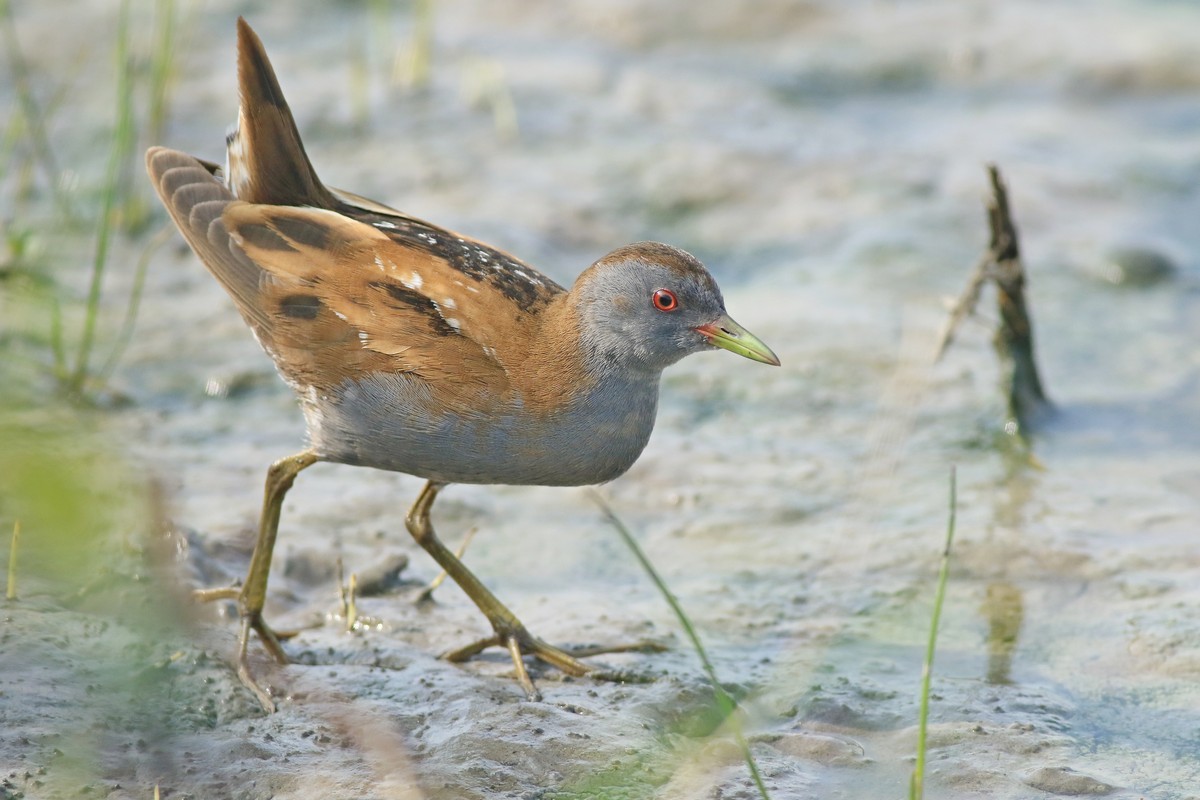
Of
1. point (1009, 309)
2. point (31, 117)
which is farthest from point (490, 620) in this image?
point (31, 117)

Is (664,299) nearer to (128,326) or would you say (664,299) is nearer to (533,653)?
(533,653)

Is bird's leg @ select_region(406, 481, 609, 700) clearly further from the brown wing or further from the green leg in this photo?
the brown wing

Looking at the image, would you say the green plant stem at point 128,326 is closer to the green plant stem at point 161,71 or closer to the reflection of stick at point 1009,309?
the green plant stem at point 161,71

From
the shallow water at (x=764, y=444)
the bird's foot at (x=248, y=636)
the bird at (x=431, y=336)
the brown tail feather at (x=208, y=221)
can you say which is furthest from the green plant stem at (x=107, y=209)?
the bird's foot at (x=248, y=636)

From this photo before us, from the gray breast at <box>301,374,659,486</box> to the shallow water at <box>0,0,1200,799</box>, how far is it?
60 centimetres

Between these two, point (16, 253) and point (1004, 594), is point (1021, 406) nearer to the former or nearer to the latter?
point (1004, 594)

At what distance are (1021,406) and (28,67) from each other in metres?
5.84

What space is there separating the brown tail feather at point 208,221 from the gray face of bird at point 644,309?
879mm

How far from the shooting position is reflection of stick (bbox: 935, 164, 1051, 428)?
502cm

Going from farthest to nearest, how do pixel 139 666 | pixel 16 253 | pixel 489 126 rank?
pixel 489 126 < pixel 16 253 < pixel 139 666

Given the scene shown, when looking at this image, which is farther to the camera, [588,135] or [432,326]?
[588,135]

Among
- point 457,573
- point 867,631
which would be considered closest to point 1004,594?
point 867,631

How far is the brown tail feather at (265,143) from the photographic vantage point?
157 inches

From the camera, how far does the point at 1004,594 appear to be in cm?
448
